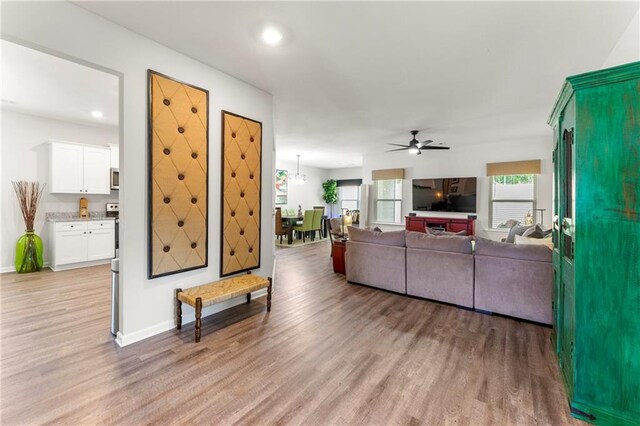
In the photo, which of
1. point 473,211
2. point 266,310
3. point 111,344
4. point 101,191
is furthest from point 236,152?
point 473,211

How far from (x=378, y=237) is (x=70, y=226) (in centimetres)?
519

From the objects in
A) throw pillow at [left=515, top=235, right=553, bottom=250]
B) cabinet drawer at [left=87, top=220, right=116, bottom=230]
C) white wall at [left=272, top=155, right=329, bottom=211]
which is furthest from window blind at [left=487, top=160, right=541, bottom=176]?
cabinet drawer at [left=87, top=220, right=116, bottom=230]

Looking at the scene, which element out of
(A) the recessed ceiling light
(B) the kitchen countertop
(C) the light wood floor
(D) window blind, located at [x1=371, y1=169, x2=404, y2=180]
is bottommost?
(C) the light wood floor

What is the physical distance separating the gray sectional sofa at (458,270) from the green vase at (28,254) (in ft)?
16.8

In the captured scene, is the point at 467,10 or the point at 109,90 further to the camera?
the point at 109,90

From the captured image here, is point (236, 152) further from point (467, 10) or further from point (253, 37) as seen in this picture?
point (467, 10)

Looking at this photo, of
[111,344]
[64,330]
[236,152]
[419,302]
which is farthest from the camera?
[419,302]

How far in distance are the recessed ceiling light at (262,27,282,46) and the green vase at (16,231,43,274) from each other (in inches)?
201

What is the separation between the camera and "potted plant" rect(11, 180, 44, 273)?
437cm

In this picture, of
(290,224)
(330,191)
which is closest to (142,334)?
(290,224)

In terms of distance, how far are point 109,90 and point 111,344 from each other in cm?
316

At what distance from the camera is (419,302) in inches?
133

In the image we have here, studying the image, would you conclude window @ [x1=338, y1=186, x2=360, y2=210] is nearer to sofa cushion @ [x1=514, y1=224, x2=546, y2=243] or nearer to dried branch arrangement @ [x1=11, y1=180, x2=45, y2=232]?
sofa cushion @ [x1=514, y1=224, x2=546, y2=243]

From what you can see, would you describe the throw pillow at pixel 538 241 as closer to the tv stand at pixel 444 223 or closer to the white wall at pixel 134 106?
the tv stand at pixel 444 223
